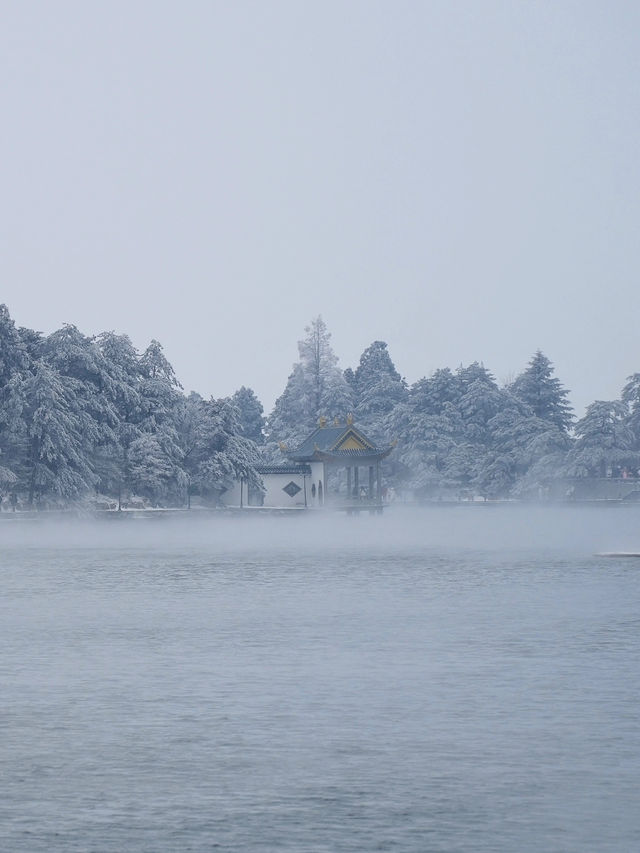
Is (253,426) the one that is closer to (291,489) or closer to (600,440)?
(600,440)

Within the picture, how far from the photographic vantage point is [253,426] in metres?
165

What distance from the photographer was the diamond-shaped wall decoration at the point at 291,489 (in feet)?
330

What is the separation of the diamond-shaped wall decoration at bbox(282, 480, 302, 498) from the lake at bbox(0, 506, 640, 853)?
65.1 metres

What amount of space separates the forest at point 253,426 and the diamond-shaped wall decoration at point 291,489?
425cm

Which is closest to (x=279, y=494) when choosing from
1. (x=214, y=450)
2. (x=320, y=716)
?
(x=214, y=450)

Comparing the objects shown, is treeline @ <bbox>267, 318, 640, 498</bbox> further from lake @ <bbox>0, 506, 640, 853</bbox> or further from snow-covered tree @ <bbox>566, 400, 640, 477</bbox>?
lake @ <bbox>0, 506, 640, 853</bbox>

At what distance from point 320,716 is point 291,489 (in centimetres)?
8542

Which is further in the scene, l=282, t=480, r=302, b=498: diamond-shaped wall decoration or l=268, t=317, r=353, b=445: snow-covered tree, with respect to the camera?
l=268, t=317, r=353, b=445: snow-covered tree

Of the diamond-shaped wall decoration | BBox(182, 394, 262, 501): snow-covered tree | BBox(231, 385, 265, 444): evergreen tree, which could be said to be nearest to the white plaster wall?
the diamond-shaped wall decoration

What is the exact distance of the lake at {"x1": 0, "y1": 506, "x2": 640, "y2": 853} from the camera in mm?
10852

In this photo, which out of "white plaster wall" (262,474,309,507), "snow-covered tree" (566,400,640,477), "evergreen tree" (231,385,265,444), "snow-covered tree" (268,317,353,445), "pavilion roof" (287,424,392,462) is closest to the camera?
"pavilion roof" (287,424,392,462)

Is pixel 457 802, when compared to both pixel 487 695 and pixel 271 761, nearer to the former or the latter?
pixel 271 761

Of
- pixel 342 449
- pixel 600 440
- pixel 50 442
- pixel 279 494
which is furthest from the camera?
pixel 600 440

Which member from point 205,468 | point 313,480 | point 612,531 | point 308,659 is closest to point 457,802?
point 308,659
